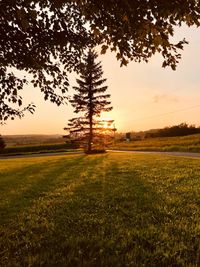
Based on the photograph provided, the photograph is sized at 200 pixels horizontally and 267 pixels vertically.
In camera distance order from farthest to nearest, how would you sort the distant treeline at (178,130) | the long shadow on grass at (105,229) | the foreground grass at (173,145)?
the distant treeline at (178,130)
the foreground grass at (173,145)
the long shadow on grass at (105,229)

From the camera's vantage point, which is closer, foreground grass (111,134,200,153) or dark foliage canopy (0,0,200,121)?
dark foliage canopy (0,0,200,121)

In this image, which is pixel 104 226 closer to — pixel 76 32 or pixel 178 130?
pixel 76 32

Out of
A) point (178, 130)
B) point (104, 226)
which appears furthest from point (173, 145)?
point (104, 226)

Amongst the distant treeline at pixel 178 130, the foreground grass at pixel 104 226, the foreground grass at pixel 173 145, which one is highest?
the distant treeline at pixel 178 130

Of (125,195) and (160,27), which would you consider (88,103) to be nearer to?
(125,195)

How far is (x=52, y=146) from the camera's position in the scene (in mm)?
59344

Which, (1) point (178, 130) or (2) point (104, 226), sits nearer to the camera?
(2) point (104, 226)

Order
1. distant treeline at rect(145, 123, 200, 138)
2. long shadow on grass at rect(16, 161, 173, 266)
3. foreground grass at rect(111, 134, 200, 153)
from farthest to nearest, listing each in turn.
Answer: distant treeline at rect(145, 123, 200, 138), foreground grass at rect(111, 134, 200, 153), long shadow on grass at rect(16, 161, 173, 266)

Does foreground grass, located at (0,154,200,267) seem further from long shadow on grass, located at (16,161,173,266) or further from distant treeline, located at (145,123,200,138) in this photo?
distant treeline, located at (145,123,200,138)

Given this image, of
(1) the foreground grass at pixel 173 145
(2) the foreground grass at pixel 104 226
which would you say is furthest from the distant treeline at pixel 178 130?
(2) the foreground grass at pixel 104 226

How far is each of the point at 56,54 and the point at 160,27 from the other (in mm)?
4367

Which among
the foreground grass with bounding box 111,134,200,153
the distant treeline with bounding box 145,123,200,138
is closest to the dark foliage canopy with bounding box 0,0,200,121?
the foreground grass with bounding box 111,134,200,153

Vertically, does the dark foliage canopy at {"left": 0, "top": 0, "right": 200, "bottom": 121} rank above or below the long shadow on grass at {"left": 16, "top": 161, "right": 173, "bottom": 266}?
above

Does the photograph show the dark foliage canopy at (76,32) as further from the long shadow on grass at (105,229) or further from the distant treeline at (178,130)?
the distant treeline at (178,130)
